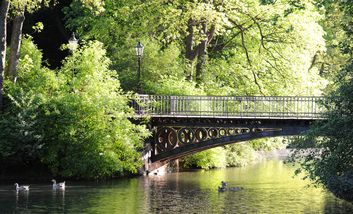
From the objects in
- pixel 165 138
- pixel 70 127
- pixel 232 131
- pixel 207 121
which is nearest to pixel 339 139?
pixel 207 121

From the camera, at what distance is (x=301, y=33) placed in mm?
45438

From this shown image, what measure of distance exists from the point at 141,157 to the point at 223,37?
1299cm

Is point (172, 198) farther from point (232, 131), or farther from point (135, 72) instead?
point (135, 72)

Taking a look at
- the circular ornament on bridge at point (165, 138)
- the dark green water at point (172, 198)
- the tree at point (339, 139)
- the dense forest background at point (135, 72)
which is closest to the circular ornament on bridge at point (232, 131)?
the dark green water at point (172, 198)

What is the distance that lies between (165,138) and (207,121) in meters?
2.68

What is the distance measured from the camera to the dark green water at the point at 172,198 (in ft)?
92.6

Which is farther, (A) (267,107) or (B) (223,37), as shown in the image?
(B) (223,37)

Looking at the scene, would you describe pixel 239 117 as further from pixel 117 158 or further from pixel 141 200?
pixel 141 200

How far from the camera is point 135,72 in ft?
140

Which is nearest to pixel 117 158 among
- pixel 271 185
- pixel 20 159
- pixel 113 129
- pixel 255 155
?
pixel 113 129

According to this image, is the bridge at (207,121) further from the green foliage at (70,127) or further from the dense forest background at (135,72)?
the green foliage at (70,127)

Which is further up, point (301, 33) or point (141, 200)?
point (301, 33)

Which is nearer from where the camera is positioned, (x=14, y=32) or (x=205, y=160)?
(x=14, y=32)

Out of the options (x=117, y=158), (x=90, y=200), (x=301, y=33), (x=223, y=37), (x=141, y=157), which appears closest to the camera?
(x=90, y=200)
